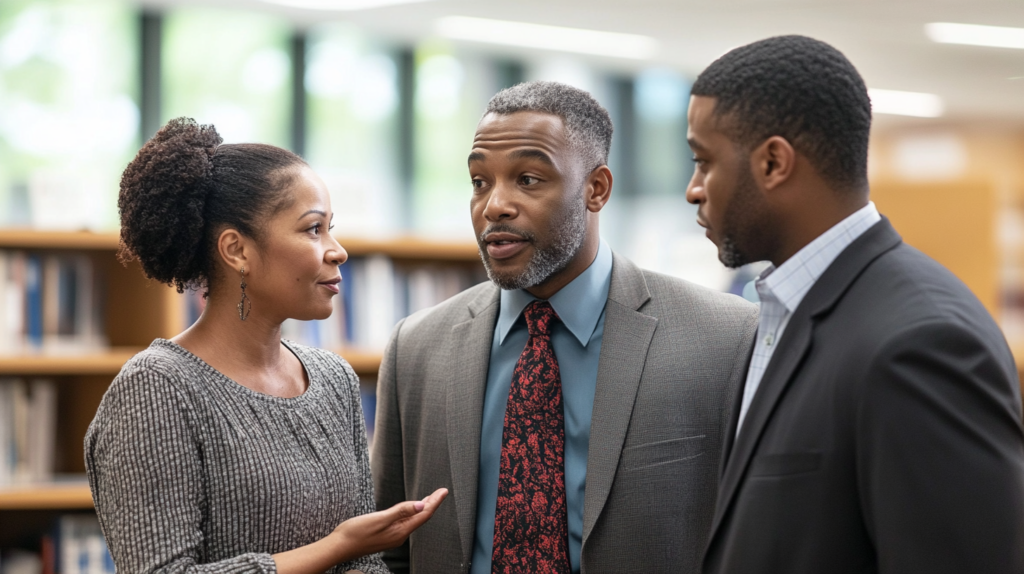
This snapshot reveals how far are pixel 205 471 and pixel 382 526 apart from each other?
32 cm

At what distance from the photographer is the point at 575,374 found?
5.57ft

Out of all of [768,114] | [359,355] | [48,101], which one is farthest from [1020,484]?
[48,101]

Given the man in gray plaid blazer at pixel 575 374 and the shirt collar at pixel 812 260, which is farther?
the man in gray plaid blazer at pixel 575 374

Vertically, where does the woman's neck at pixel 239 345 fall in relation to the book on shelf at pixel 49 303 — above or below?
above

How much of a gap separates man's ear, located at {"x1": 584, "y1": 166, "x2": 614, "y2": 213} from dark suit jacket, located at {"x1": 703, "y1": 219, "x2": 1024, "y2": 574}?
2.19 feet

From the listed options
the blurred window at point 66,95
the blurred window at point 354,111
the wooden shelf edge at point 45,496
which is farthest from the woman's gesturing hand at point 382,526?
the blurred window at point 354,111

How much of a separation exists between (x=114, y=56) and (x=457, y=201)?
2.36 meters

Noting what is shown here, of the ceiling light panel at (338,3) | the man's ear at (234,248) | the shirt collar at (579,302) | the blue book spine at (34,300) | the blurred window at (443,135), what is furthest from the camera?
the blurred window at (443,135)

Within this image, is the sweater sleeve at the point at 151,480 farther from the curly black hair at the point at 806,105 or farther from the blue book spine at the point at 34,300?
the blue book spine at the point at 34,300

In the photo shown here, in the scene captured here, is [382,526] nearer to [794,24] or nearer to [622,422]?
[622,422]

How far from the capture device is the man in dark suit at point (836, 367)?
3.31 ft

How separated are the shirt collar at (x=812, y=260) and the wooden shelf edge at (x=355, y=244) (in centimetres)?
258

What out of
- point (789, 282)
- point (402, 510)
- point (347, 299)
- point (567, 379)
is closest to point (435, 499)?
point (402, 510)

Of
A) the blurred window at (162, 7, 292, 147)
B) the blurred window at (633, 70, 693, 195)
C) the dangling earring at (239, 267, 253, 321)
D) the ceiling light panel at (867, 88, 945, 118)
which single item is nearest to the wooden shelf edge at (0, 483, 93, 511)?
the dangling earring at (239, 267, 253, 321)
